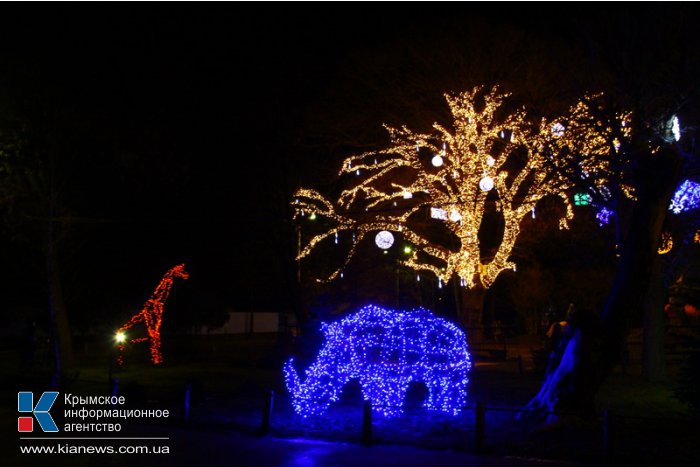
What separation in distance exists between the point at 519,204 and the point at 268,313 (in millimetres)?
43989

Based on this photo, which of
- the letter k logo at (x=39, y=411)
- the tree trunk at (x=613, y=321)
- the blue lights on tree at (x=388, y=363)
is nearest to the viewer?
the tree trunk at (x=613, y=321)

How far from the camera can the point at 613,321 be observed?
1284cm

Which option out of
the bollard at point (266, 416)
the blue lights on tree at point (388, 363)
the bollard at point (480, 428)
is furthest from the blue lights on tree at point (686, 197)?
the bollard at point (266, 416)

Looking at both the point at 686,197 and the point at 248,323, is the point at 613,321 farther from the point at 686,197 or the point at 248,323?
the point at 248,323

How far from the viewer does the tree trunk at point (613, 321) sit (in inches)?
494

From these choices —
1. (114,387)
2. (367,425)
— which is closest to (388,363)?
(367,425)

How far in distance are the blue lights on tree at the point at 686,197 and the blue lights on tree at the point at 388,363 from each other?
9.64 metres

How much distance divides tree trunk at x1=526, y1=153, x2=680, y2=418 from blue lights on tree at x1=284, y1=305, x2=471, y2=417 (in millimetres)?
1740

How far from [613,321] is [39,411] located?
12.1 metres

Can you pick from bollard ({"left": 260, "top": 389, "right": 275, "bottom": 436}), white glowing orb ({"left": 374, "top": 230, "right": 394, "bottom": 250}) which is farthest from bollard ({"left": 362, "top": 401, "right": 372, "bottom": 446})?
white glowing orb ({"left": 374, "top": 230, "right": 394, "bottom": 250})

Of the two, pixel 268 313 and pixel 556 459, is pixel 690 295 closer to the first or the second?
pixel 556 459

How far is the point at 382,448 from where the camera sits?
1157cm

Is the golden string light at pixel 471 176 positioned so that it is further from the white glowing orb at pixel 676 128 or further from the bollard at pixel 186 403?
the bollard at pixel 186 403

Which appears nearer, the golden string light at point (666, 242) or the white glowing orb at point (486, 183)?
the golden string light at point (666, 242)
